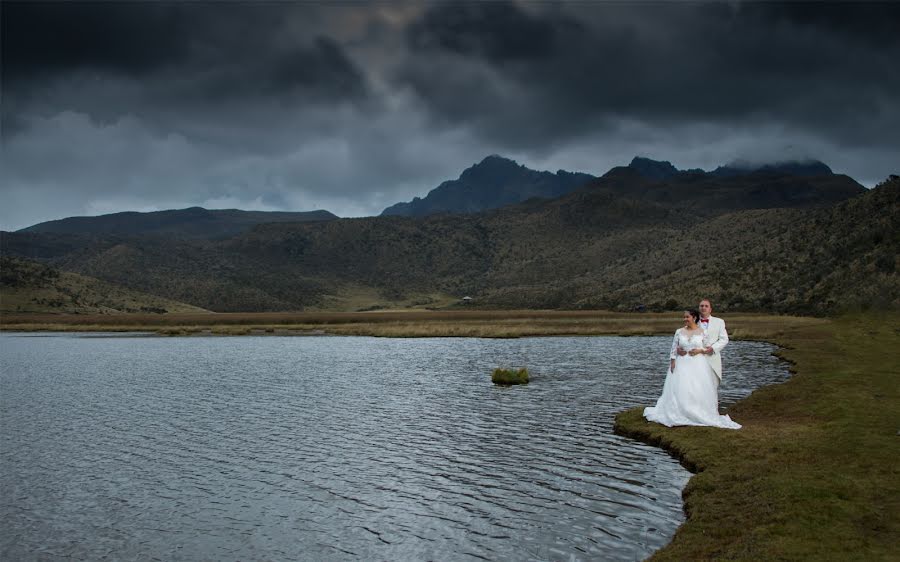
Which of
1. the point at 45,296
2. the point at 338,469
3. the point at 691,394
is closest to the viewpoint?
the point at 338,469

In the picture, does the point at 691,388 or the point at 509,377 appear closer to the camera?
the point at 691,388

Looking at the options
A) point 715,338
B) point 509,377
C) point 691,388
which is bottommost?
point 509,377

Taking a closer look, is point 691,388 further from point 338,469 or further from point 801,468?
point 338,469

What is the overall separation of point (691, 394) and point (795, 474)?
23.6ft

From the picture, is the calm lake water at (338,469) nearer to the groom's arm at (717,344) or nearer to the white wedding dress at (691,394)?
the white wedding dress at (691,394)

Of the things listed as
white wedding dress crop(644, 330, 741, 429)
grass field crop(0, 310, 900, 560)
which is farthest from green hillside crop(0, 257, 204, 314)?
white wedding dress crop(644, 330, 741, 429)

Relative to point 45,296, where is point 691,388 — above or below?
below

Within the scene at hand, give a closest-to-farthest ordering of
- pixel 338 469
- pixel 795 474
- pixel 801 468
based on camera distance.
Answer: pixel 795 474, pixel 801 468, pixel 338 469

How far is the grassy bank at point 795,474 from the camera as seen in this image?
42.2ft

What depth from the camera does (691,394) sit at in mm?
24312

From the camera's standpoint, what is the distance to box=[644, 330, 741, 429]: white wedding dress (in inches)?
926

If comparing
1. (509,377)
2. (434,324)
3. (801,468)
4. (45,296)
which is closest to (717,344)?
(801,468)

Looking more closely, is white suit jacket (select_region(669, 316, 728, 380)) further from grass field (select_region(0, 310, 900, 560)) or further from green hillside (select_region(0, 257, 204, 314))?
green hillside (select_region(0, 257, 204, 314))

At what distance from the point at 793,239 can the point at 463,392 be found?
118231 millimetres
